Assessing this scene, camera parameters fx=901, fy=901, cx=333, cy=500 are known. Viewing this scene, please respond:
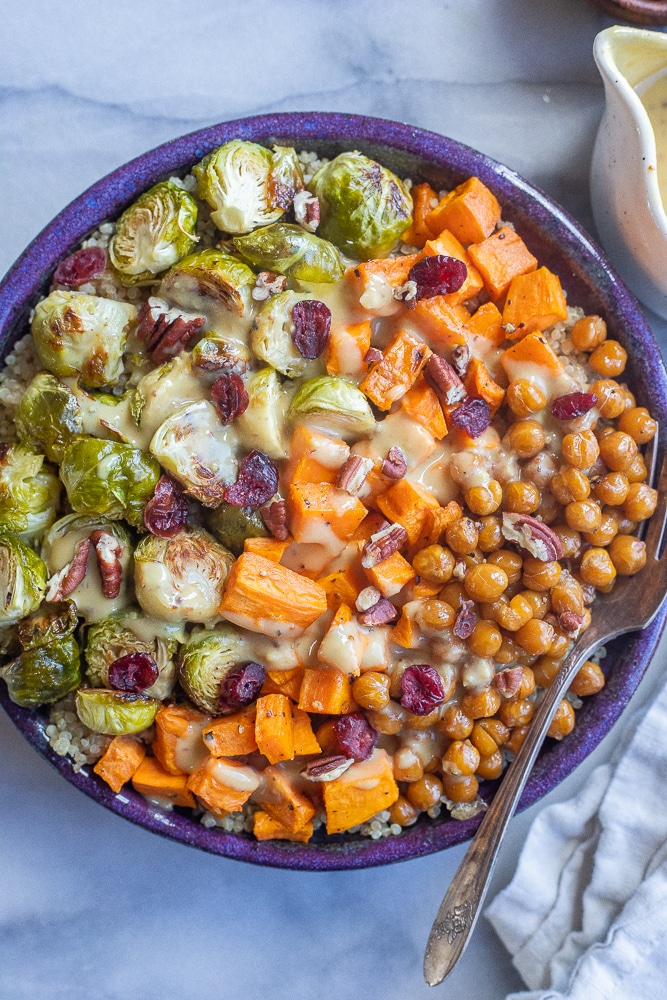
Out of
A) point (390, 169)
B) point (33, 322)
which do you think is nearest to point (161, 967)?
point (33, 322)

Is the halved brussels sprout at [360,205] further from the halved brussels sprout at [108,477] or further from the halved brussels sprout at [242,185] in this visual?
the halved brussels sprout at [108,477]

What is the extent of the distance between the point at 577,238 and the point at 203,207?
111 centimetres

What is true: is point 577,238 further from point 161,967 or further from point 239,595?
point 161,967

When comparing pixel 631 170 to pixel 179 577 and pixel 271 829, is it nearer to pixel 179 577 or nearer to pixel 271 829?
pixel 179 577

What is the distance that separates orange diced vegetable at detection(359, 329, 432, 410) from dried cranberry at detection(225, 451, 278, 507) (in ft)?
1.16

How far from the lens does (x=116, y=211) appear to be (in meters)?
2.62

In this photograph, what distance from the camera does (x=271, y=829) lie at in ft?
8.52

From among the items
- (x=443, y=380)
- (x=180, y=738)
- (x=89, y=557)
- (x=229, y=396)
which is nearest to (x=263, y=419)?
(x=229, y=396)

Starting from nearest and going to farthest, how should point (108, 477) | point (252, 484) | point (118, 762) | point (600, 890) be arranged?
point (108, 477) < point (252, 484) < point (118, 762) < point (600, 890)

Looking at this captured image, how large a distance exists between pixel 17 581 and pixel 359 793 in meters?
1.10

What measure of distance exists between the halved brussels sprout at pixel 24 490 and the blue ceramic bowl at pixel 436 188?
1.18 ft

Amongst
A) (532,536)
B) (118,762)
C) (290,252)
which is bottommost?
(118,762)

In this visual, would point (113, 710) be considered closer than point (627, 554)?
Yes

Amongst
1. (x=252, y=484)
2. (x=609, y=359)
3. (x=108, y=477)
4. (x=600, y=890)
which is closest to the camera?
(x=108, y=477)
